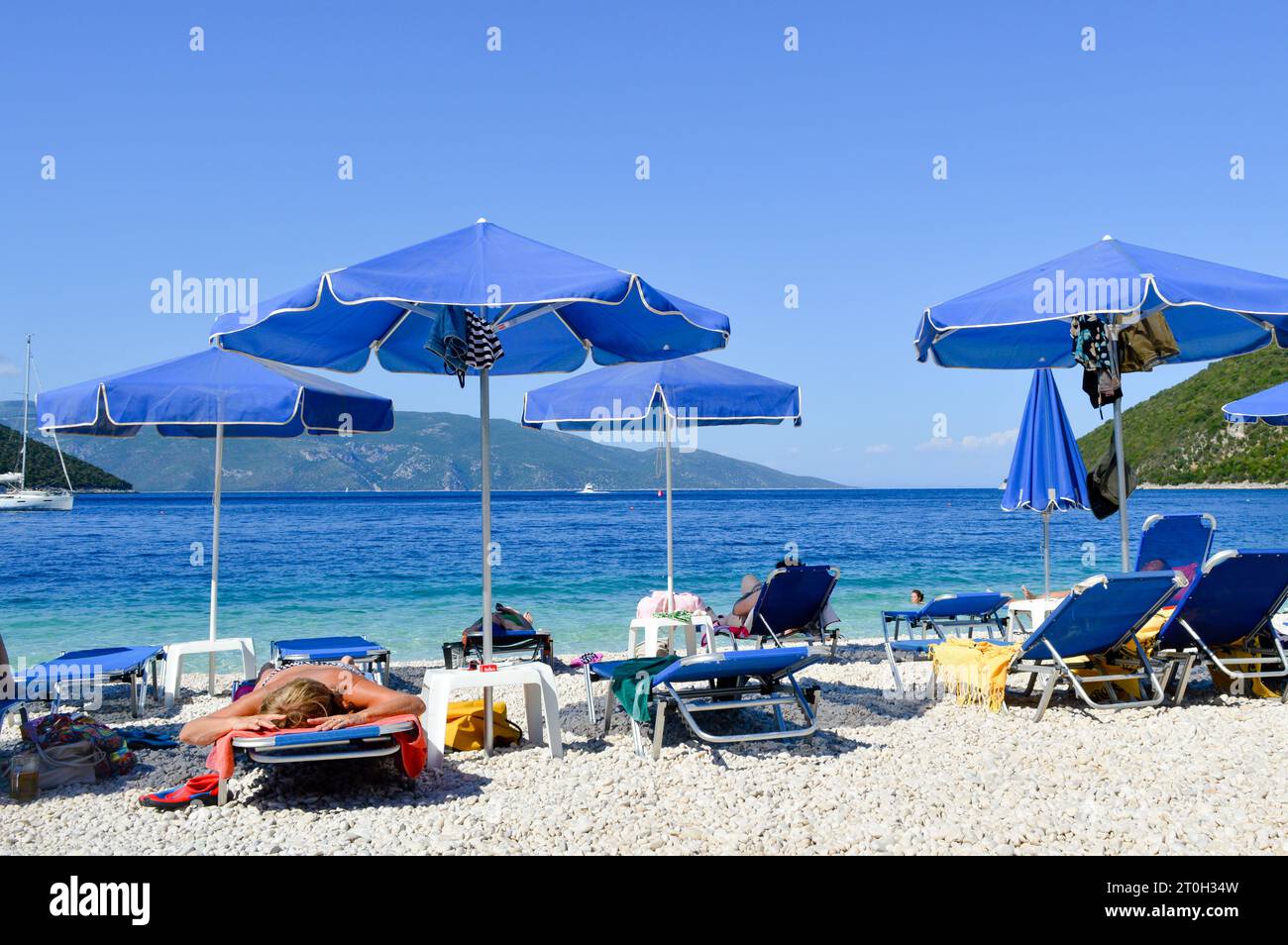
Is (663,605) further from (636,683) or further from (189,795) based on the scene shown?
(189,795)

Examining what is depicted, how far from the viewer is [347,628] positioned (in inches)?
543

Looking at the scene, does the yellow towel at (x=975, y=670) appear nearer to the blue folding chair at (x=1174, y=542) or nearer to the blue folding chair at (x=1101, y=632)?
the blue folding chair at (x=1101, y=632)

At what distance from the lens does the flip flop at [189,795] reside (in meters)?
3.90

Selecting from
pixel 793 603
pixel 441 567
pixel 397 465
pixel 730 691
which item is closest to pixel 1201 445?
pixel 441 567

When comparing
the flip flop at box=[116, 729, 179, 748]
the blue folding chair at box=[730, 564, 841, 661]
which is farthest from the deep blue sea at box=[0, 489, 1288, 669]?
the flip flop at box=[116, 729, 179, 748]

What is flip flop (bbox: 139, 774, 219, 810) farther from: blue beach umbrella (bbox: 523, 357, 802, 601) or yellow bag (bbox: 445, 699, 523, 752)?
blue beach umbrella (bbox: 523, 357, 802, 601)

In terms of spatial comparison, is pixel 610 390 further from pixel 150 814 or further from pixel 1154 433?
pixel 1154 433

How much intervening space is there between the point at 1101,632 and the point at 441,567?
2108 cm

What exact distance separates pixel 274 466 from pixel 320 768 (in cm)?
13356

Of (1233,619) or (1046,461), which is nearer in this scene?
(1233,619)

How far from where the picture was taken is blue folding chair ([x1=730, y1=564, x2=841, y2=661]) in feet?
23.2

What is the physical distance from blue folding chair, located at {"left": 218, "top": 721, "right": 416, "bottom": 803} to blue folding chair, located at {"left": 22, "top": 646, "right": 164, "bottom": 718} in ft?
7.05

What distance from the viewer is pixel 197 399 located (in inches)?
236

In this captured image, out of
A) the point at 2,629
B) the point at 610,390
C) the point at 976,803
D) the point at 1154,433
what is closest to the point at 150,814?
the point at 976,803
